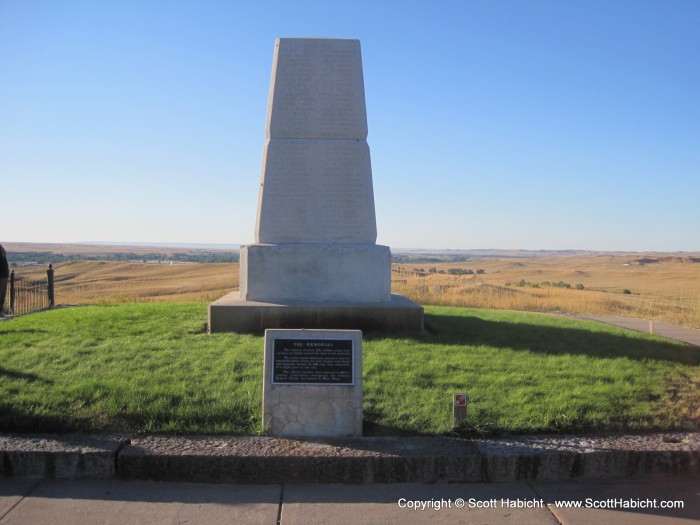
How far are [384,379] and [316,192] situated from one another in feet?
10.8

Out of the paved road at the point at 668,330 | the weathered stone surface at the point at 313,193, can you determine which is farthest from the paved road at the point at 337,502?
the paved road at the point at 668,330

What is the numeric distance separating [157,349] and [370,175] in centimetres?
350

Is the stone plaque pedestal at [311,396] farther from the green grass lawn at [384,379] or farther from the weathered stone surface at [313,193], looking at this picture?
the weathered stone surface at [313,193]

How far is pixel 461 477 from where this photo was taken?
4109mm

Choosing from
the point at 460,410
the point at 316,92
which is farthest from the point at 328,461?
the point at 316,92

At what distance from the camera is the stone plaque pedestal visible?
455cm

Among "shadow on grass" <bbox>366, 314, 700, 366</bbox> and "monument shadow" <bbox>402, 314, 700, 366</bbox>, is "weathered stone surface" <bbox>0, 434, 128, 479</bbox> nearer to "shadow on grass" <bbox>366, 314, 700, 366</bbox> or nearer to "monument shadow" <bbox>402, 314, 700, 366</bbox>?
"monument shadow" <bbox>402, 314, 700, 366</bbox>

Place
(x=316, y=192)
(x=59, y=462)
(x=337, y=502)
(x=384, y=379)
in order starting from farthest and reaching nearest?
(x=316, y=192), (x=384, y=379), (x=59, y=462), (x=337, y=502)

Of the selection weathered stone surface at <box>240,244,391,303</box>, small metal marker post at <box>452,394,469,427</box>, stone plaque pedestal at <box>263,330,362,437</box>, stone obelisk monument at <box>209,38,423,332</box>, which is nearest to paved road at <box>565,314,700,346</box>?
stone obelisk monument at <box>209,38,423,332</box>

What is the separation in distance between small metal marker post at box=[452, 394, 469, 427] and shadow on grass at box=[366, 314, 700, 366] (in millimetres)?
2509

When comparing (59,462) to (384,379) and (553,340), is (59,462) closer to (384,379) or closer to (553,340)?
(384,379)

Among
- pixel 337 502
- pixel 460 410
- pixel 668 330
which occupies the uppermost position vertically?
pixel 460 410

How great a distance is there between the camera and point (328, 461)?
407 cm

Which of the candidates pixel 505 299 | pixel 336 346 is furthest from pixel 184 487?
pixel 505 299
